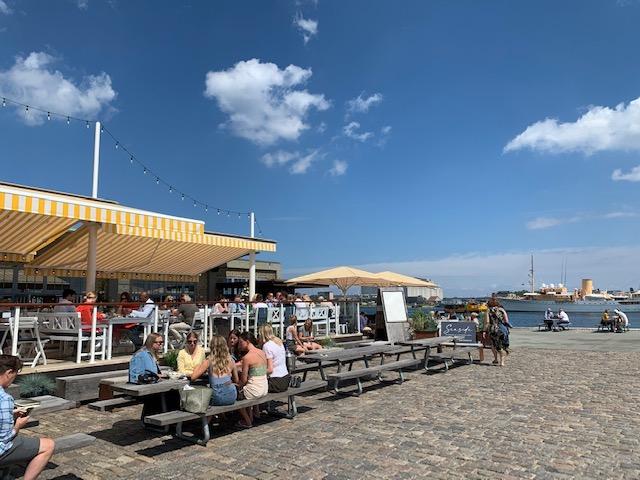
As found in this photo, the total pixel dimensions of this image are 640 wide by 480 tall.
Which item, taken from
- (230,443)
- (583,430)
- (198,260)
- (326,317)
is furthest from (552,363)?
(198,260)

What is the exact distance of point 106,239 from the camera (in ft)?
42.6

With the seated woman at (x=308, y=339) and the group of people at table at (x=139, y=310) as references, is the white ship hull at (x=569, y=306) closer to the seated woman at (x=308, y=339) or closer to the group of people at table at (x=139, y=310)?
the seated woman at (x=308, y=339)

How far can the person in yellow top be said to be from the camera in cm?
648

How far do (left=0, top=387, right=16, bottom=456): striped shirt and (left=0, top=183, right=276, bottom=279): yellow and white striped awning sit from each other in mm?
3966

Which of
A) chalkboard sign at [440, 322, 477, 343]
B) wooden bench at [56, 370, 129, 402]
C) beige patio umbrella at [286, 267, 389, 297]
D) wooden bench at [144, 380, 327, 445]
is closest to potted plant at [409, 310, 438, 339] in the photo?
chalkboard sign at [440, 322, 477, 343]

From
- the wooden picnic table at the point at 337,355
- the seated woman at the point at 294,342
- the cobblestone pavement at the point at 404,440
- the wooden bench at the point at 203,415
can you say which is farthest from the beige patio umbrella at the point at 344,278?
the wooden bench at the point at 203,415

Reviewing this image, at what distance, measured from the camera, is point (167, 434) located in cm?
567

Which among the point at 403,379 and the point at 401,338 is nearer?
the point at 403,379

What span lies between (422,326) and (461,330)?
1.66m

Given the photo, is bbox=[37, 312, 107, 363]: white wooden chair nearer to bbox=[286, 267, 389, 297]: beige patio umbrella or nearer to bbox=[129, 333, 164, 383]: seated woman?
bbox=[129, 333, 164, 383]: seated woman

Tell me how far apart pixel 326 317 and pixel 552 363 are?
5.45 metres

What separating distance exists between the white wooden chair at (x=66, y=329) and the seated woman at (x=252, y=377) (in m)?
3.01

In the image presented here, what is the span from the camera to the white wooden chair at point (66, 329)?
7.51 m

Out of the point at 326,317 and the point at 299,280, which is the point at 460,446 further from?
the point at 299,280
